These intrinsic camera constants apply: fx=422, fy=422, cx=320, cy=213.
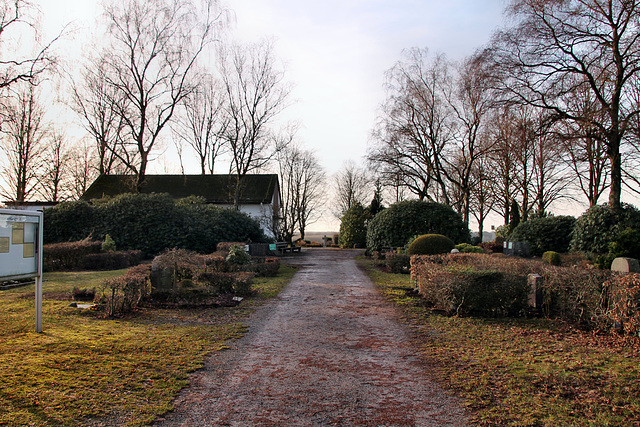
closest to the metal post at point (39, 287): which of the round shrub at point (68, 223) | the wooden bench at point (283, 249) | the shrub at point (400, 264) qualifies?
the shrub at point (400, 264)

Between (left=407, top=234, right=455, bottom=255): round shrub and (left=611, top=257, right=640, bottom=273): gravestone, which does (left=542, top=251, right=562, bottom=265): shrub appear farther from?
(left=611, top=257, right=640, bottom=273): gravestone

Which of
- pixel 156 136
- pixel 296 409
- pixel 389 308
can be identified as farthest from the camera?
pixel 156 136

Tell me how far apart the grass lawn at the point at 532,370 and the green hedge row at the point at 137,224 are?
16960mm

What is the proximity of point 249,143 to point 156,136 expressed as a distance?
630 centimetres

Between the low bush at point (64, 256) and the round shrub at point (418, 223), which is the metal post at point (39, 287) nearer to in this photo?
the low bush at point (64, 256)

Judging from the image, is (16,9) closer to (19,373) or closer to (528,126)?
(19,373)

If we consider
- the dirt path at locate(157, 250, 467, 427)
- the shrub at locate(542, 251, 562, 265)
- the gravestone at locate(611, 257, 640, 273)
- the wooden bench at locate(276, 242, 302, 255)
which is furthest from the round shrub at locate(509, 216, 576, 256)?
the dirt path at locate(157, 250, 467, 427)

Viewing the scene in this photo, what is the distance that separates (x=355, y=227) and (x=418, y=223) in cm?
1675

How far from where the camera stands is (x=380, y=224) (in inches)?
1033

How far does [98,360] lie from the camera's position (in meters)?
5.12

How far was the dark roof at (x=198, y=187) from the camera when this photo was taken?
4028 centimetres

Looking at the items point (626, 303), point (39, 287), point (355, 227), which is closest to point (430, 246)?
point (626, 303)

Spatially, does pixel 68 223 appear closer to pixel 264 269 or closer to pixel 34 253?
pixel 264 269

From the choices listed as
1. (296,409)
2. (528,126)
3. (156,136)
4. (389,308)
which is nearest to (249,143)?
(156,136)
